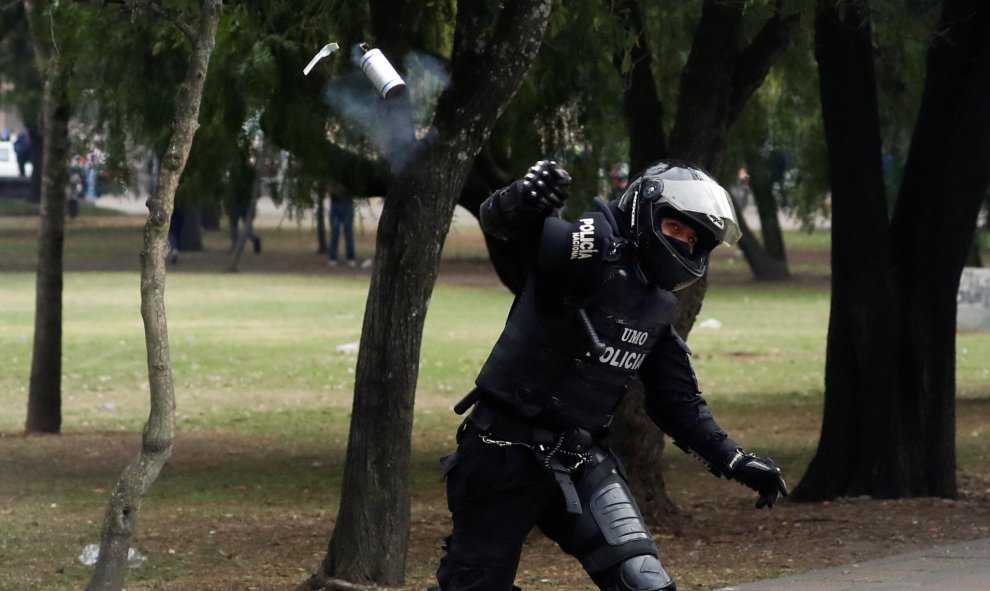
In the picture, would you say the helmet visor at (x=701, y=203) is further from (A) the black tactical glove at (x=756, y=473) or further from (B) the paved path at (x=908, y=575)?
(B) the paved path at (x=908, y=575)

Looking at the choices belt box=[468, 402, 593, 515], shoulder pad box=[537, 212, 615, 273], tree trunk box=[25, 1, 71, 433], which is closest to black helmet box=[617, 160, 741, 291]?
shoulder pad box=[537, 212, 615, 273]

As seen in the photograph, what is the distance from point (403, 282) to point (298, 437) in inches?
270

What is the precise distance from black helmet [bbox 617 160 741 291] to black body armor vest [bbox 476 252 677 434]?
73 millimetres

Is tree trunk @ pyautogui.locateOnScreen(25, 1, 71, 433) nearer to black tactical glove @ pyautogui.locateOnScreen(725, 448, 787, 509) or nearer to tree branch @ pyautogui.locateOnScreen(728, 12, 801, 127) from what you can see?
tree branch @ pyautogui.locateOnScreen(728, 12, 801, 127)

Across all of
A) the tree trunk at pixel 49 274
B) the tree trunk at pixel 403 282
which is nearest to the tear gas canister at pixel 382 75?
the tree trunk at pixel 403 282

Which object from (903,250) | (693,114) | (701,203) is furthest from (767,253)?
(701,203)

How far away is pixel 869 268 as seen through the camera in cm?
1051

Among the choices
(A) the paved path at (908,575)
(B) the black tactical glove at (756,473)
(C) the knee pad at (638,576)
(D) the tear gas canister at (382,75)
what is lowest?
(A) the paved path at (908,575)

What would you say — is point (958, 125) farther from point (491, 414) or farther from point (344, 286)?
point (344, 286)

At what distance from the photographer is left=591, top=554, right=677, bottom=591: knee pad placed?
4953mm

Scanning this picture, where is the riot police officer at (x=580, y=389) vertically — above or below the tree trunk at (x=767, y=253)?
above

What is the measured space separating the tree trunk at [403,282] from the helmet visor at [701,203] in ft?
7.76

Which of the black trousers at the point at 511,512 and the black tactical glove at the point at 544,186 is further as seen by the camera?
the black trousers at the point at 511,512

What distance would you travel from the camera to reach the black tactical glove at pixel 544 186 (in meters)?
4.77
